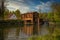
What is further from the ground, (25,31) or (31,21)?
(31,21)

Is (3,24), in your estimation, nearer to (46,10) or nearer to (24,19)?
(24,19)

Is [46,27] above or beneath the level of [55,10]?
beneath

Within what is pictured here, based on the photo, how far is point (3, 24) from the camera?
4777 mm

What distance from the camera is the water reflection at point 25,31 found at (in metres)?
4.73

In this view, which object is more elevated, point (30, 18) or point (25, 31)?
point (30, 18)

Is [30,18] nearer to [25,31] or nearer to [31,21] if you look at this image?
[31,21]

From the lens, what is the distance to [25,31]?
4793mm

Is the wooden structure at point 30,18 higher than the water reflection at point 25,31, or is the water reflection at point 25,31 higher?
the wooden structure at point 30,18

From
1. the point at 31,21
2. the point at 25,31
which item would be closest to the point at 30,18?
the point at 31,21

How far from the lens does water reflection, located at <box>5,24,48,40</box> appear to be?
15.5 ft

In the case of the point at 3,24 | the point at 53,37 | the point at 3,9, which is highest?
the point at 3,9

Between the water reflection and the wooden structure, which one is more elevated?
the wooden structure

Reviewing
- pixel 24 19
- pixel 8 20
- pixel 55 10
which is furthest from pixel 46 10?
pixel 8 20

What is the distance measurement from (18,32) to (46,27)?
23.3 inches
